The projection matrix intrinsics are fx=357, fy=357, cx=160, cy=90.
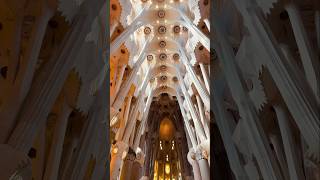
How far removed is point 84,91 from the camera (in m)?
6.46

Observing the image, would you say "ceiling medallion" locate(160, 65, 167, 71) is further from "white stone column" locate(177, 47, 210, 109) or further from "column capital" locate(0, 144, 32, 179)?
"column capital" locate(0, 144, 32, 179)

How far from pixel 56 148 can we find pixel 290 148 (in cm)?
348

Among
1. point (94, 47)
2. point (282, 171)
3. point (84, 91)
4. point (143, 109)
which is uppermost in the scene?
point (143, 109)

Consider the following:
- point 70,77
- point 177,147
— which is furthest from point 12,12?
point 177,147

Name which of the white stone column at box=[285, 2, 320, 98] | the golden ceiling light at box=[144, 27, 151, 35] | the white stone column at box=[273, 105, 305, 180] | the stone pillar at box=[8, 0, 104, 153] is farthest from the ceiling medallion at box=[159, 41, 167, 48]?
the white stone column at box=[285, 2, 320, 98]

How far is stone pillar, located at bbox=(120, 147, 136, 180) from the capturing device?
14141mm

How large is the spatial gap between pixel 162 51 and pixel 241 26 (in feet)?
33.1

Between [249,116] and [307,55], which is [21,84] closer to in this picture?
[307,55]

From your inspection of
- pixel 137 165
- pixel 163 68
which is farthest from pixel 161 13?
pixel 137 165

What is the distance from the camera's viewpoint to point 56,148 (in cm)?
548

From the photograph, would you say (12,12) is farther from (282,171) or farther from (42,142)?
(282,171)

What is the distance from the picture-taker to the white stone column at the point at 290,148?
4.89 metres

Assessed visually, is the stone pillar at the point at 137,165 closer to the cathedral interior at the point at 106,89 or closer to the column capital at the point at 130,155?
the column capital at the point at 130,155

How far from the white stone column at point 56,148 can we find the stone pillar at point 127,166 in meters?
8.67
